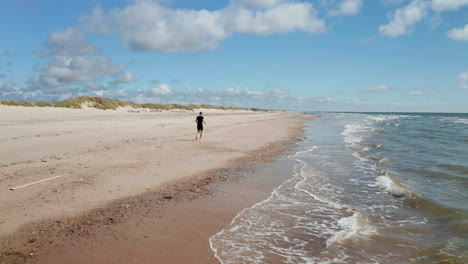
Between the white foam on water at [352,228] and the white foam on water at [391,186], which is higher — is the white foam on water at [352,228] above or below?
below

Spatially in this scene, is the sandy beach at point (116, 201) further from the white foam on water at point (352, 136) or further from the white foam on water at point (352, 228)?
the white foam on water at point (352, 136)

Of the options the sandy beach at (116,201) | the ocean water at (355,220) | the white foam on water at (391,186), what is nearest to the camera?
the sandy beach at (116,201)

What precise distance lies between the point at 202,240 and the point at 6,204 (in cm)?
442

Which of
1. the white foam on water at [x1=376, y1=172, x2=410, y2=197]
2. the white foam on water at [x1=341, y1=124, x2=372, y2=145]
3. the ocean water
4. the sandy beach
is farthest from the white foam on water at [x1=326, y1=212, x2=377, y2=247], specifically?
the white foam on water at [x1=341, y1=124, x2=372, y2=145]

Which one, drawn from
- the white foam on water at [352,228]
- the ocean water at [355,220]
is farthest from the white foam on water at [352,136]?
the white foam on water at [352,228]

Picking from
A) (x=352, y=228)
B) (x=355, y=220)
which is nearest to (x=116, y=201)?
(x=352, y=228)

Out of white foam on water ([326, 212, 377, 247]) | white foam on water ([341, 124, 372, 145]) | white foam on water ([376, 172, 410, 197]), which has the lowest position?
white foam on water ([326, 212, 377, 247])

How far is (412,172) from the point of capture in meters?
11.3

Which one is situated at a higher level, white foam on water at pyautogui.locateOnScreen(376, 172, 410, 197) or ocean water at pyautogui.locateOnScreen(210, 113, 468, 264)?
white foam on water at pyautogui.locateOnScreen(376, 172, 410, 197)

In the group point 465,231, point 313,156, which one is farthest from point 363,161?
point 465,231

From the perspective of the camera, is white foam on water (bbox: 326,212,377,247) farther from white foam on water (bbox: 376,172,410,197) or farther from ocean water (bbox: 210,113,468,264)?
white foam on water (bbox: 376,172,410,197)

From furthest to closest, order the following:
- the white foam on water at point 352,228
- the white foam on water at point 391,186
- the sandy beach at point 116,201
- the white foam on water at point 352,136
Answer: the white foam on water at point 352,136 < the white foam on water at point 391,186 < the white foam on water at point 352,228 < the sandy beach at point 116,201

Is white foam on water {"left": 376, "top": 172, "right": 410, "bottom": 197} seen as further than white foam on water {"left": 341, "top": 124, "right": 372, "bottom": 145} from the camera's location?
No

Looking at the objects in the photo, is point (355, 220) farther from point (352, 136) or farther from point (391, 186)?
point (352, 136)
